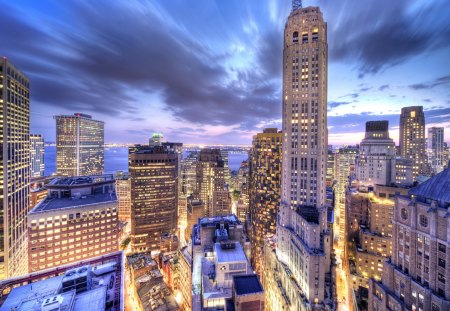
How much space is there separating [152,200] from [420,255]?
123m

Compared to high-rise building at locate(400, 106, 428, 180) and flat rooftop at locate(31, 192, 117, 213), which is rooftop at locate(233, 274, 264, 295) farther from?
high-rise building at locate(400, 106, 428, 180)

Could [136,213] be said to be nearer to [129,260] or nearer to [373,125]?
[129,260]

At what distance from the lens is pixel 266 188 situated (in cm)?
11638

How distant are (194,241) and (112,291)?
121 feet

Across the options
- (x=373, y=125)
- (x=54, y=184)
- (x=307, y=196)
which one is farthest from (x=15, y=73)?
(x=373, y=125)

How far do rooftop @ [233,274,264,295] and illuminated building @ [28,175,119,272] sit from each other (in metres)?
Answer: 70.7

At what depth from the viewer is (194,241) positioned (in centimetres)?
6781

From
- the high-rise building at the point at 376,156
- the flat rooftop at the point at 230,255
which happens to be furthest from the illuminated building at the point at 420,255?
the high-rise building at the point at 376,156

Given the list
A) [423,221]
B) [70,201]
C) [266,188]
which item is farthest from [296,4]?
[70,201]

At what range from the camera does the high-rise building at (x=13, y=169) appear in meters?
78.2

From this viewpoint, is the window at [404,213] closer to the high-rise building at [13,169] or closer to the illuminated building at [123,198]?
the high-rise building at [13,169]

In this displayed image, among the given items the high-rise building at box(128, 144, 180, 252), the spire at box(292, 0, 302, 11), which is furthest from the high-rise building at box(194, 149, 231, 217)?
the spire at box(292, 0, 302, 11)

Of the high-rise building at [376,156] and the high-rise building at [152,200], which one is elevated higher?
the high-rise building at [376,156]

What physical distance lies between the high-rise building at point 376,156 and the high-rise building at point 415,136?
67.4 metres
